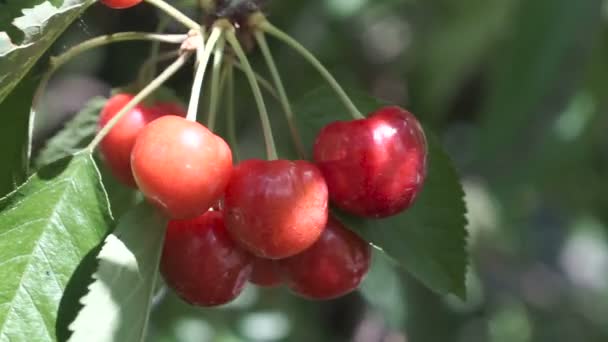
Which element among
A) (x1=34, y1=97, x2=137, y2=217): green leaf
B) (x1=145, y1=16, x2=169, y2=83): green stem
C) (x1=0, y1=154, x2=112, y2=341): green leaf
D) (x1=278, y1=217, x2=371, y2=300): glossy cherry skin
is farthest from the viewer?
(x1=34, y1=97, x2=137, y2=217): green leaf

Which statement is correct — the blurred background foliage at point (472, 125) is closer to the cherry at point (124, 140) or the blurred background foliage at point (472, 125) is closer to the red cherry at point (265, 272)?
the cherry at point (124, 140)

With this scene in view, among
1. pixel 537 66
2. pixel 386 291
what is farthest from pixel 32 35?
pixel 386 291

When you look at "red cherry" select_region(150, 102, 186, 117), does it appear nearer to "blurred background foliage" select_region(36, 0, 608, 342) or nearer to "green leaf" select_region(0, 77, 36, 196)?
"green leaf" select_region(0, 77, 36, 196)

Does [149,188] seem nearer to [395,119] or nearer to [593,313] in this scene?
[395,119]

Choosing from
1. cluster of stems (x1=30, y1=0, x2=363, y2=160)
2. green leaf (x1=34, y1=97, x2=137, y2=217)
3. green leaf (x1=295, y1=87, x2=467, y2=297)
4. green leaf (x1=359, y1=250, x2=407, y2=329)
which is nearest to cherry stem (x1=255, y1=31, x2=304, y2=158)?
cluster of stems (x1=30, y1=0, x2=363, y2=160)

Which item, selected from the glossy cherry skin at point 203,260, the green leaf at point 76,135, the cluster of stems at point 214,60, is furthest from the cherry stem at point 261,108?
the green leaf at point 76,135

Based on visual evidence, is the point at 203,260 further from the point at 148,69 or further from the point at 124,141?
the point at 148,69

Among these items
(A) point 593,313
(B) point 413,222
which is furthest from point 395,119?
(A) point 593,313
